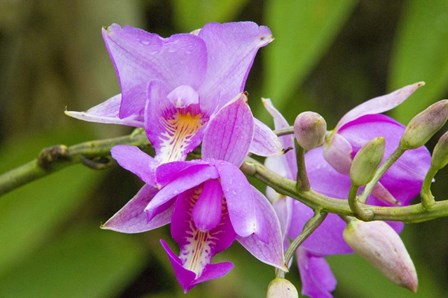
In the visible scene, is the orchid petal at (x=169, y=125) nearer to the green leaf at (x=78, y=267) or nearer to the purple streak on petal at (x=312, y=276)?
the purple streak on petal at (x=312, y=276)

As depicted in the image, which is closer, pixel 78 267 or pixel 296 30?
pixel 296 30

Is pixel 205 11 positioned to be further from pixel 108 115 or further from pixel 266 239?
pixel 266 239

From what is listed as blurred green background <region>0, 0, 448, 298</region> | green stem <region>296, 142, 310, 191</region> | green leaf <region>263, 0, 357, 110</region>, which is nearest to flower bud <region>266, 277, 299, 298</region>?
green stem <region>296, 142, 310, 191</region>

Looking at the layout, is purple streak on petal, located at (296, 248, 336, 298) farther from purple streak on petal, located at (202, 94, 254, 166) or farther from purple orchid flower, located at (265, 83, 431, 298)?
purple streak on petal, located at (202, 94, 254, 166)

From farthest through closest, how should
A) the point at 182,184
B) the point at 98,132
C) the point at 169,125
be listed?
the point at 98,132, the point at 169,125, the point at 182,184

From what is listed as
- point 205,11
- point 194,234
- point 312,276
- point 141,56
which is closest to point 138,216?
point 194,234

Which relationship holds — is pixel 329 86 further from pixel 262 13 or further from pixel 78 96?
pixel 78 96
